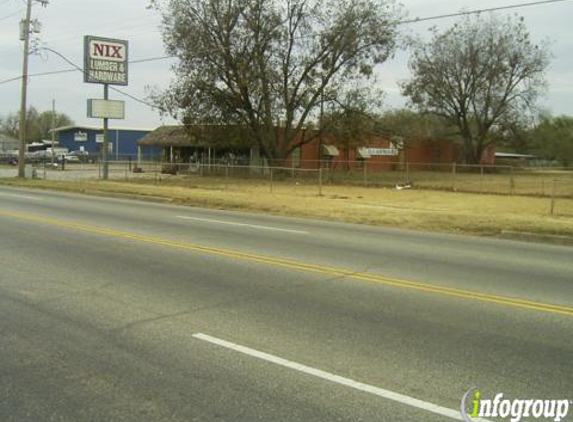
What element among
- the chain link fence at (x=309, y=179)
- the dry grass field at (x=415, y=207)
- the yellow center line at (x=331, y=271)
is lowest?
the yellow center line at (x=331, y=271)

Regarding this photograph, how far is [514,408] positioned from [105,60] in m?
40.5

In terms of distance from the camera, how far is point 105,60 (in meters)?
40.7

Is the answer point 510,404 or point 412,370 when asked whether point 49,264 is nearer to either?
point 412,370

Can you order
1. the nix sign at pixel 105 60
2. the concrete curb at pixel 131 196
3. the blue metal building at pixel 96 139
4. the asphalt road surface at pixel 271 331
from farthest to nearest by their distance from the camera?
the blue metal building at pixel 96 139
the nix sign at pixel 105 60
the concrete curb at pixel 131 196
the asphalt road surface at pixel 271 331

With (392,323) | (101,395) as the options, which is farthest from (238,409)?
(392,323)

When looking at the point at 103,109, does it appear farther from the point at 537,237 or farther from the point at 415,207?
the point at 537,237

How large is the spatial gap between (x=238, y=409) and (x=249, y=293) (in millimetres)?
3430

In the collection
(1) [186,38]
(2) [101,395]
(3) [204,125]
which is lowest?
(2) [101,395]

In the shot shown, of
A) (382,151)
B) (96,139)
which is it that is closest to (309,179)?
(382,151)

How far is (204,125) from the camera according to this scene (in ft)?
145

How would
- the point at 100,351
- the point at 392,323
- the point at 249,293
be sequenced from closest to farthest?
1. the point at 100,351
2. the point at 392,323
3. the point at 249,293

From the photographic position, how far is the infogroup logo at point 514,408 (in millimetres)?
4211

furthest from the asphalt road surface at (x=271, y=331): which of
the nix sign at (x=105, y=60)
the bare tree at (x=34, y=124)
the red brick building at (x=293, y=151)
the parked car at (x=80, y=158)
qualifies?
the bare tree at (x=34, y=124)

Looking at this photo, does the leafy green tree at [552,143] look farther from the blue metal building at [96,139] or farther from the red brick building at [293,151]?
the blue metal building at [96,139]
